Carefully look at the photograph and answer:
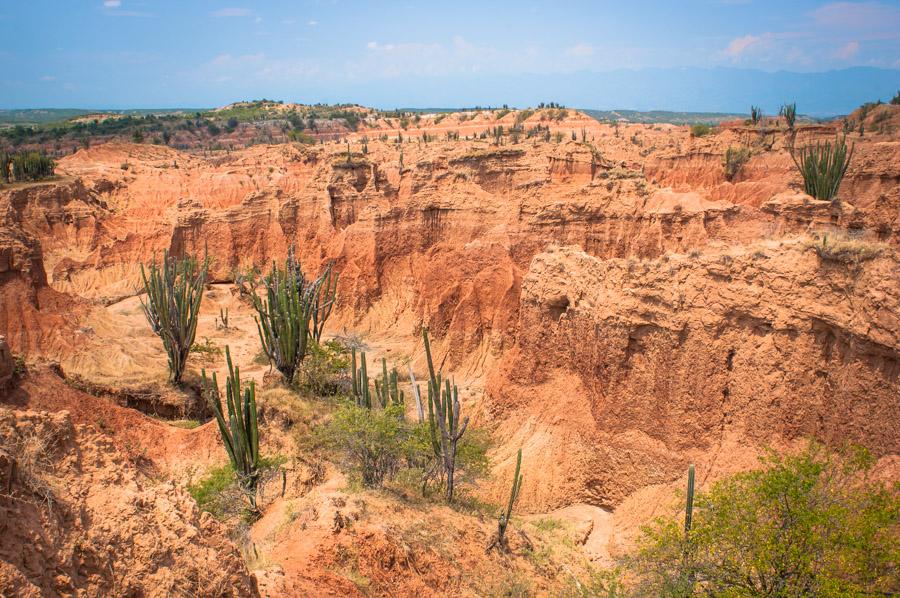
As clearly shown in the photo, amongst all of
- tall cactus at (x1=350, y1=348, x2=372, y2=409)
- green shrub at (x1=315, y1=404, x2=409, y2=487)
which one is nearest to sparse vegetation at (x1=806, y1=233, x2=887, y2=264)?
green shrub at (x1=315, y1=404, x2=409, y2=487)

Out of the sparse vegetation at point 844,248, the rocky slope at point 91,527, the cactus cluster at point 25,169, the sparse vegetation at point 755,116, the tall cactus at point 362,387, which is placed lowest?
the tall cactus at point 362,387

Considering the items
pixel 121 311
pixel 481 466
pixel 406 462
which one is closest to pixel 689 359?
pixel 481 466

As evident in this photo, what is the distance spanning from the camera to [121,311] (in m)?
32.7

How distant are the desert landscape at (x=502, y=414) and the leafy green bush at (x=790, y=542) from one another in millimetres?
54

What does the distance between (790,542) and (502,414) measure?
29.1 feet

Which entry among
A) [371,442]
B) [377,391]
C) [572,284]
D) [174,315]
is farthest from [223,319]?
[572,284]

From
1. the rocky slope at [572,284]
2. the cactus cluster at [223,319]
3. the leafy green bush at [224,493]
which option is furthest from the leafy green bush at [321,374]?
the cactus cluster at [223,319]

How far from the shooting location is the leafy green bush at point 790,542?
8.07 meters

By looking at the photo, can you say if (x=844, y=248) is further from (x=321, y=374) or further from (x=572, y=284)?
(x=321, y=374)

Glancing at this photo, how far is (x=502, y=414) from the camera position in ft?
54.6

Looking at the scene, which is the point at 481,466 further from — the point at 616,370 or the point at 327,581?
the point at 327,581

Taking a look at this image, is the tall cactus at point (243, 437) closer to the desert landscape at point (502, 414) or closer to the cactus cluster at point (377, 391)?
the desert landscape at point (502, 414)

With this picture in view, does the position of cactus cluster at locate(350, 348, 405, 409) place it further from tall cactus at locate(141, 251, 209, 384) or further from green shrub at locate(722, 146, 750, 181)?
green shrub at locate(722, 146, 750, 181)

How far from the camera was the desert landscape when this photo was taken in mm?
7586
